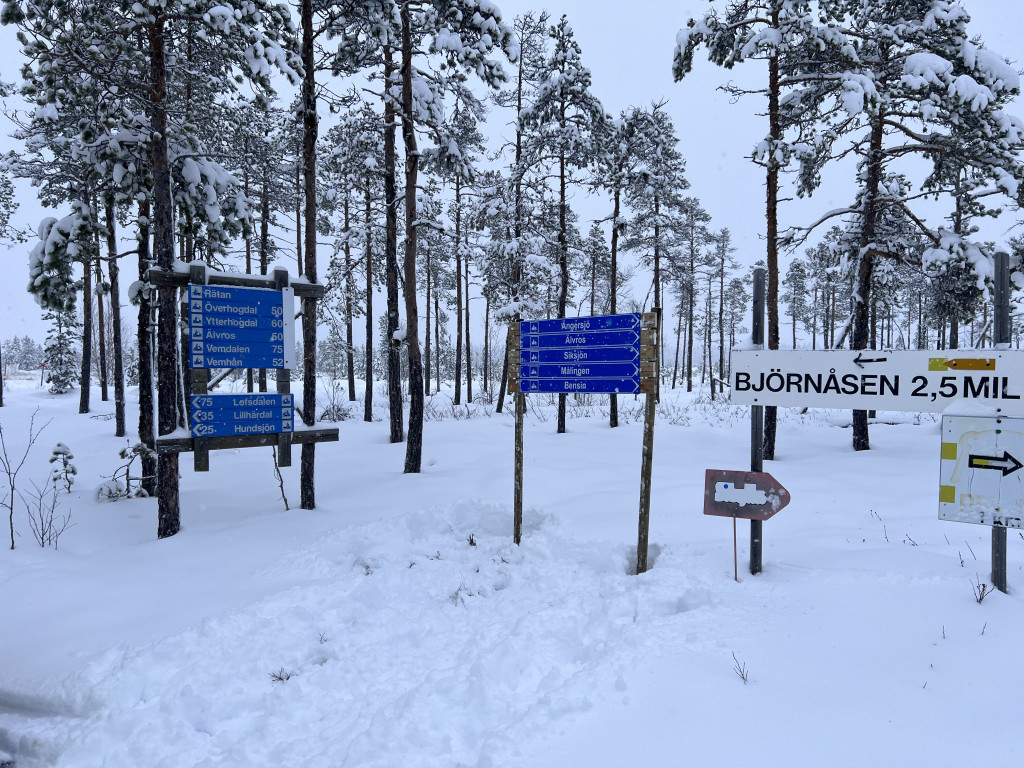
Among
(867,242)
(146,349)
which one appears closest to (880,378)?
(867,242)

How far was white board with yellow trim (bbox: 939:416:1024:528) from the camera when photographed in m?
3.73

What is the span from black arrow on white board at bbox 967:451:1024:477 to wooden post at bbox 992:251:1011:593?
464mm

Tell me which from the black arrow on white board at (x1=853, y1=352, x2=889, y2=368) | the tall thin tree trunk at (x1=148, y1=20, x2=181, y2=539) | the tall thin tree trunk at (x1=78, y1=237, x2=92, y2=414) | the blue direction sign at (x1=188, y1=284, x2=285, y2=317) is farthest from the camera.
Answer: the tall thin tree trunk at (x1=78, y1=237, x2=92, y2=414)

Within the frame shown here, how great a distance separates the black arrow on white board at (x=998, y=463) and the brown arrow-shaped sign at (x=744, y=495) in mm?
1304

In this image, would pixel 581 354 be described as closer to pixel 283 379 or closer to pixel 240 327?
pixel 283 379

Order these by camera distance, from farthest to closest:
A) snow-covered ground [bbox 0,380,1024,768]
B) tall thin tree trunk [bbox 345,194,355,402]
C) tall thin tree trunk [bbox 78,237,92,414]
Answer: tall thin tree trunk [bbox 78,237,92,414], tall thin tree trunk [bbox 345,194,355,402], snow-covered ground [bbox 0,380,1024,768]

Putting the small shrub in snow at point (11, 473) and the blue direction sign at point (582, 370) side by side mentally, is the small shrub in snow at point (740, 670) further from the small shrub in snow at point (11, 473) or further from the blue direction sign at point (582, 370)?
the small shrub in snow at point (11, 473)

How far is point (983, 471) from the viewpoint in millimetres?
3840

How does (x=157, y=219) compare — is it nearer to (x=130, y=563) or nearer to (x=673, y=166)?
(x=130, y=563)

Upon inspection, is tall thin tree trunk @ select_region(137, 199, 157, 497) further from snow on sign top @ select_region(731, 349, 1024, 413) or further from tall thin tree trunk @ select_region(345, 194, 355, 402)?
snow on sign top @ select_region(731, 349, 1024, 413)

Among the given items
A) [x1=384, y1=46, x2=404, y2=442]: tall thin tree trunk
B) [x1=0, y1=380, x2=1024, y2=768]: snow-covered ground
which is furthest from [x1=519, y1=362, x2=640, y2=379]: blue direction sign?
[x1=384, y1=46, x2=404, y2=442]: tall thin tree trunk

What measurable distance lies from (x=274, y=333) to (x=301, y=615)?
3808 millimetres

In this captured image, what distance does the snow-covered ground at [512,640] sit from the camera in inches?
119

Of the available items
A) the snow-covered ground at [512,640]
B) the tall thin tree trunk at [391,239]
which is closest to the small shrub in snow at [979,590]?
the snow-covered ground at [512,640]
